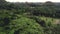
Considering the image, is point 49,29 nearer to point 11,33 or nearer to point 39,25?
point 39,25

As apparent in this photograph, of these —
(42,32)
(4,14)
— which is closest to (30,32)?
(42,32)

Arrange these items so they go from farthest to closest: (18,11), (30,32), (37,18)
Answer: (18,11), (37,18), (30,32)

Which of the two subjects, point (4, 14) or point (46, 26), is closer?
point (46, 26)

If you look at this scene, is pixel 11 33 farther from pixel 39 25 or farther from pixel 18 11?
pixel 18 11

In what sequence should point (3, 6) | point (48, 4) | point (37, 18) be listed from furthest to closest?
point (48, 4) < point (3, 6) < point (37, 18)

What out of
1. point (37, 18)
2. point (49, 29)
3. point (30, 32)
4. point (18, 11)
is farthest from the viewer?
point (18, 11)

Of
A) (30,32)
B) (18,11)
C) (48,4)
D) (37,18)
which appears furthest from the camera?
(48,4)

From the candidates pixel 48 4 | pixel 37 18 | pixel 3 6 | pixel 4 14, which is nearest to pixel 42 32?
Answer: pixel 37 18

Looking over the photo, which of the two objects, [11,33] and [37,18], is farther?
[37,18]
